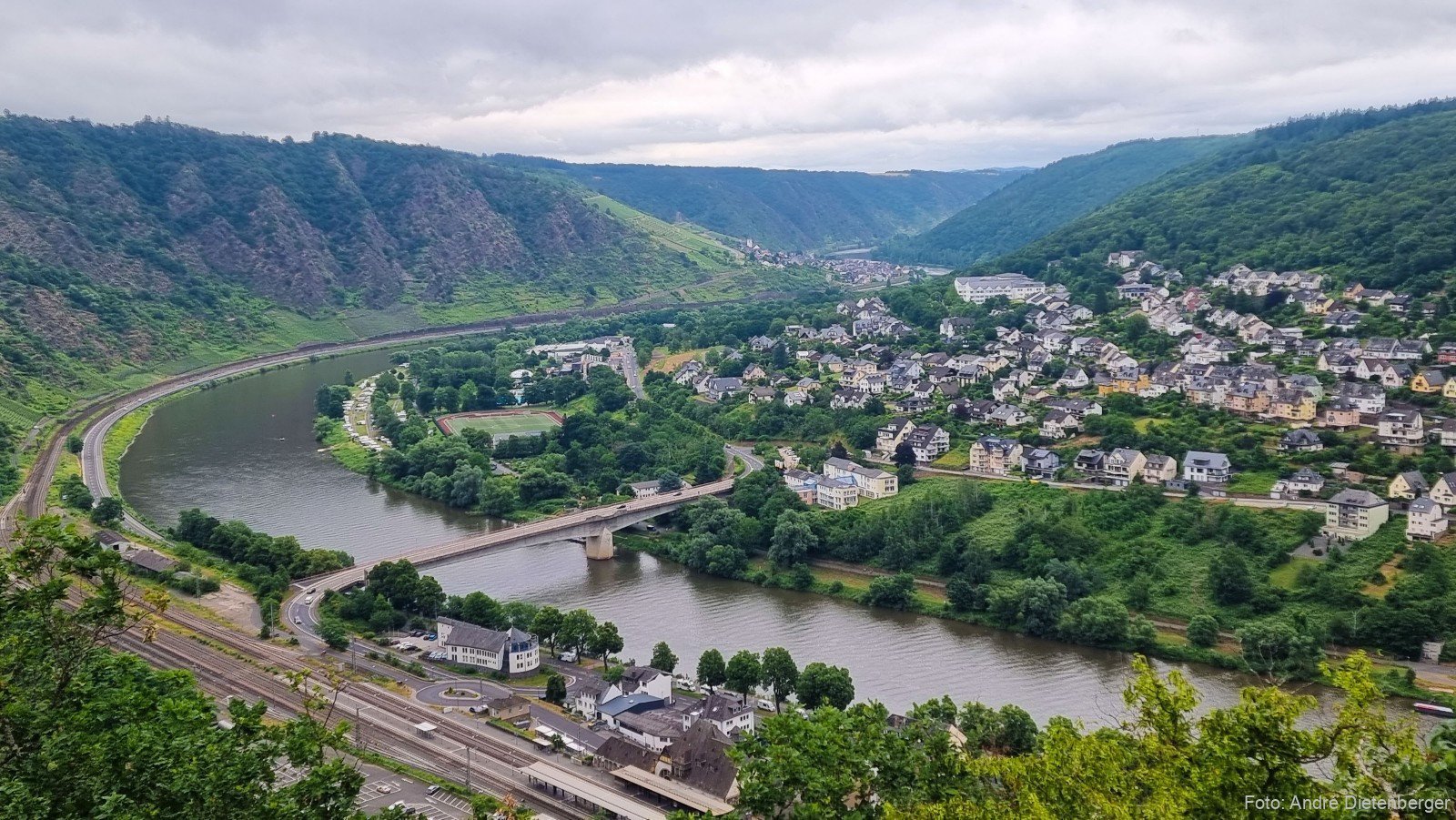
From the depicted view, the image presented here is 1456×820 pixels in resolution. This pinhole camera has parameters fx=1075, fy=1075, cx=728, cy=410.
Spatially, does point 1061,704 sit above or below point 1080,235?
below

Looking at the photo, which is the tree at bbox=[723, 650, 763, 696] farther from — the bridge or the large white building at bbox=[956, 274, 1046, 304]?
the large white building at bbox=[956, 274, 1046, 304]

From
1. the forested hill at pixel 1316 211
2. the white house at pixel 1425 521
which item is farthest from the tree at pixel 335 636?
the forested hill at pixel 1316 211

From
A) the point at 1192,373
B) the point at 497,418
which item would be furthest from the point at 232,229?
the point at 1192,373

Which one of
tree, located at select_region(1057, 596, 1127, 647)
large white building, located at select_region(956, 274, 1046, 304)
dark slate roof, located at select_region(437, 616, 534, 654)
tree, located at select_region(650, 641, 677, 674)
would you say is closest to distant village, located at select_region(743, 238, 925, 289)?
large white building, located at select_region(956, 274, 1046, 304)

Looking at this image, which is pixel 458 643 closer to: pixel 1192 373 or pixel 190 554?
pixel 190 554

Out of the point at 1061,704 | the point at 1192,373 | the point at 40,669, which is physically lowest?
the point at 1061,704

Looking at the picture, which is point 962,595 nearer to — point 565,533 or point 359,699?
point 565,533
